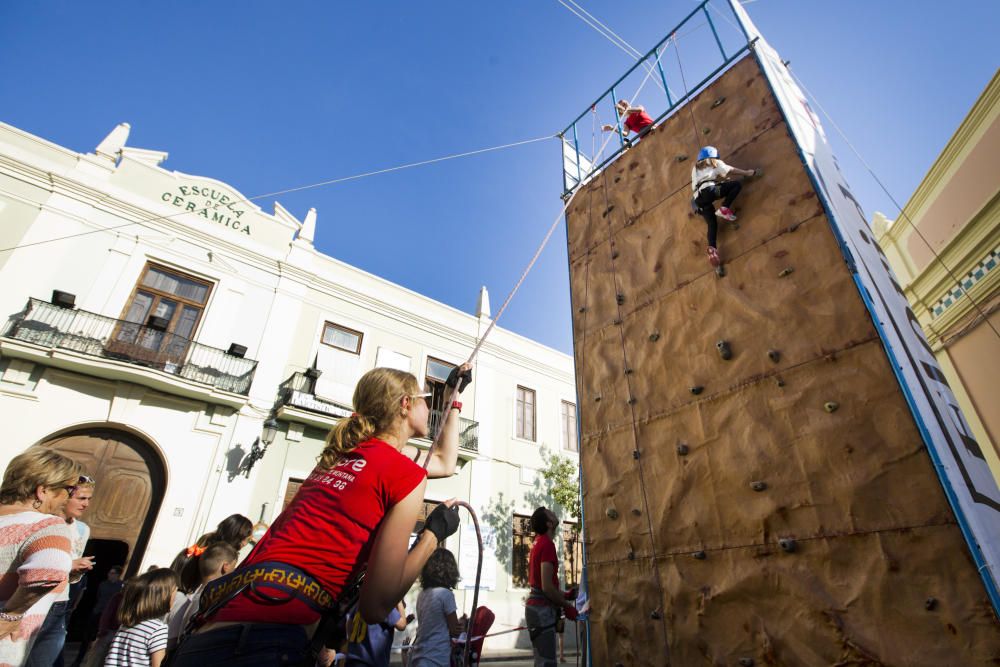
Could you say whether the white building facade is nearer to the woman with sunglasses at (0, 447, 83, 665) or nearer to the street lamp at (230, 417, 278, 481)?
the street lamp at (230, 417, 278, 481)

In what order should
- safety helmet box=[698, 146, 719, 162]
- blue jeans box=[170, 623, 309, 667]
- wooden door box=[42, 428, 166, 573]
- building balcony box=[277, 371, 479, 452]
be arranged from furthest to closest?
building balcony box=[277, 371, 479, 452] < wooden door box=[42, 428, 166, 573] < safety helmet box=[698, 146, 719, 162] < blue jeans box=[170, 623, 309, 667]

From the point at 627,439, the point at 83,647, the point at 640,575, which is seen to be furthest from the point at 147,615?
the point at 83,647

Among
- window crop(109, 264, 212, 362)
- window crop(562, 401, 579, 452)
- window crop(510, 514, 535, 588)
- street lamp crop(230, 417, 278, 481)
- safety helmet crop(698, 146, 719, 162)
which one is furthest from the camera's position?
window crop(562, 401, 579, 452)

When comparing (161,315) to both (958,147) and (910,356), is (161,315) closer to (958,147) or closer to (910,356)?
(910,356)

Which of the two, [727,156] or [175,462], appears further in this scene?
[175,462]

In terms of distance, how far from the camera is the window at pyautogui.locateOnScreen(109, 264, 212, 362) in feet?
31.2

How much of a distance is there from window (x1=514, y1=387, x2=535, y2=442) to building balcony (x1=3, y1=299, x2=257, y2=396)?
25.0 ft

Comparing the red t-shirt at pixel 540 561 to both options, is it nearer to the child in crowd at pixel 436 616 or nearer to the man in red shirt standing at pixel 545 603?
the man in red shirt standing at pixel 545 603

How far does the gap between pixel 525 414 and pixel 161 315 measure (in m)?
9.91

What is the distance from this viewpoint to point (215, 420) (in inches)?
391

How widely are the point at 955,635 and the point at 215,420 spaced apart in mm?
11278

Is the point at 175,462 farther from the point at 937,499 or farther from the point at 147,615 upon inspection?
the point at 937,499

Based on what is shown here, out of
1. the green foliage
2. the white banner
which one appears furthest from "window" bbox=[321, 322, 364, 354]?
the white banner

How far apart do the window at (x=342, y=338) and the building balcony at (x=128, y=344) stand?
217 cm
